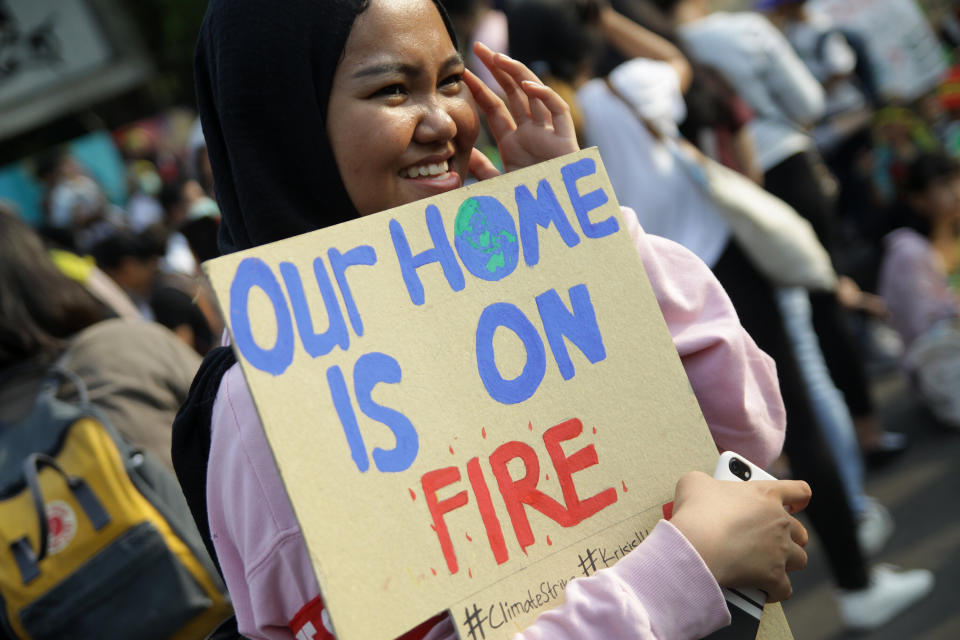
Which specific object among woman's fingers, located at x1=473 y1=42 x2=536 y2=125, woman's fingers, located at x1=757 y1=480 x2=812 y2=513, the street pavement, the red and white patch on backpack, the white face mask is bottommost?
the street pavement

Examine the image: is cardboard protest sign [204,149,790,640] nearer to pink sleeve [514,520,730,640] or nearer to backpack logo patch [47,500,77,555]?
pink sleeve [514,520,730,640]

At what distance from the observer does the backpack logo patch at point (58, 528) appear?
83.8 inches

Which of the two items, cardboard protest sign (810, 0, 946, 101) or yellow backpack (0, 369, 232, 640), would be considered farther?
cardboard protest sign (810, 0, 946, 101)

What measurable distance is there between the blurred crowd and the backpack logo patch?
0.31m

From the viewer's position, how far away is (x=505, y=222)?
1.29 metres

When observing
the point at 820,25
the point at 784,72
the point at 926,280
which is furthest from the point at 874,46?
the point at 784,72

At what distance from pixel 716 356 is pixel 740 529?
272mm

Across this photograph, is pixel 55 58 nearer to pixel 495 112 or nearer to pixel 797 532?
pixel 495 112

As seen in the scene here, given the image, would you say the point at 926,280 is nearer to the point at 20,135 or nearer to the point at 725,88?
the point at 725,88

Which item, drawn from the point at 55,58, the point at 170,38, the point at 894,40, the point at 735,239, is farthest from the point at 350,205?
the point at 170,38

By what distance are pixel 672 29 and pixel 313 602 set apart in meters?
2.89

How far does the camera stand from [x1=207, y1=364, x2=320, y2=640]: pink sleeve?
48.8 inches

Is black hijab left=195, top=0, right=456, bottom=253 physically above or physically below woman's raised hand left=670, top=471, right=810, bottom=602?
above

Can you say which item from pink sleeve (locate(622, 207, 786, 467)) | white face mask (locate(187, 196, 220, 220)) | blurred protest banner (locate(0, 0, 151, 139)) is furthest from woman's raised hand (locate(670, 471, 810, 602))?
blurred protest banner (locate(0, 0, 151, 139))
